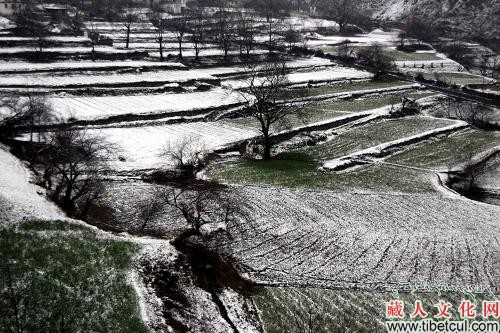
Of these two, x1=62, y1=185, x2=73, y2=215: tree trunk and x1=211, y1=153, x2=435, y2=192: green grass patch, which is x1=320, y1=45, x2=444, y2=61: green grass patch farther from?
x1=62, y1=185, x2=73, y2=215: tree trunk

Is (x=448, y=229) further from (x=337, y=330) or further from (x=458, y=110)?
(x=458, y=110)

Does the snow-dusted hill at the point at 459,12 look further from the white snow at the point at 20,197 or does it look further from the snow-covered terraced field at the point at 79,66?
the white snow at the point at 20,197

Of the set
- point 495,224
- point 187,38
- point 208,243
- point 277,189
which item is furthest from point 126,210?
point 187,38

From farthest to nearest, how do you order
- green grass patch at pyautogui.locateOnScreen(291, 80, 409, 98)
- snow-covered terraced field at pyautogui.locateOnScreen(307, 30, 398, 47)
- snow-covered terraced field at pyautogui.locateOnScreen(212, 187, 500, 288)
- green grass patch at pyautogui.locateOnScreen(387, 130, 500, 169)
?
snow-covered terraced field at pyautogui.locateOnScreen(307, 30, 398, 47) < green grass patch at pyautogui.locateOnScreen(291, 80, 409, 98) < green grass patch at pyautogui.locateOnScreen(387, 130, 500, 169) < snow-covered terraced field at pyautogui.locateOnScreen(212, 187, 500, 288)

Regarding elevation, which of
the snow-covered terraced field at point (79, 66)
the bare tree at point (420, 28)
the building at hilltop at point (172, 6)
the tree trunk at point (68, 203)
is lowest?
the tree trunk at point (68, 203)

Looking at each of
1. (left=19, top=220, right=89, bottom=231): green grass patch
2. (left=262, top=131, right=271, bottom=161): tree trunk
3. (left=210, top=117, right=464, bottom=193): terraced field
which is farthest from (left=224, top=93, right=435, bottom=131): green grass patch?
(left=19, top=220, right=89, bottom=231): green grass patch

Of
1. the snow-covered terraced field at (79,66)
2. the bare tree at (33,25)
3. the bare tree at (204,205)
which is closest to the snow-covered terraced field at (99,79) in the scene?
the snow-covered terraced field at (79,66)

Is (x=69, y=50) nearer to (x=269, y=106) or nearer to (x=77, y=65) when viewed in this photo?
(x=77, y=65)
